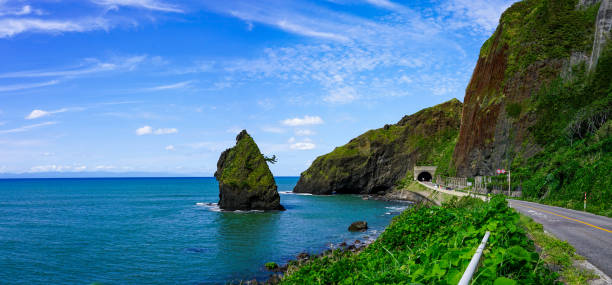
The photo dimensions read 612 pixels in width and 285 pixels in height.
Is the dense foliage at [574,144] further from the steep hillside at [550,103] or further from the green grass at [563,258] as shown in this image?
the green grass at [563,258]

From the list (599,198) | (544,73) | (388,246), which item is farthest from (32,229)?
(544,73)

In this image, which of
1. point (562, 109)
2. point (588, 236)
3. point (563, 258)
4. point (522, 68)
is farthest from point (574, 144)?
point (563, 258)

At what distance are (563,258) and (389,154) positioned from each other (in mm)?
99915

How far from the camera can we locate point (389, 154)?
352 ft

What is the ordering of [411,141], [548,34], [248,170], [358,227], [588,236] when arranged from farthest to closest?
1. [411,141]
2. [248,170]
3. [548,34]
4. [358,227]
5. [588,236]

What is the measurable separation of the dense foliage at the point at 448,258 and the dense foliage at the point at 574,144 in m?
14.5

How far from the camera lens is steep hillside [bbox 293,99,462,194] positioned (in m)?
105

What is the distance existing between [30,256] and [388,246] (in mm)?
31475

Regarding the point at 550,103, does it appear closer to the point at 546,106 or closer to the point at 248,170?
the point at 546,106

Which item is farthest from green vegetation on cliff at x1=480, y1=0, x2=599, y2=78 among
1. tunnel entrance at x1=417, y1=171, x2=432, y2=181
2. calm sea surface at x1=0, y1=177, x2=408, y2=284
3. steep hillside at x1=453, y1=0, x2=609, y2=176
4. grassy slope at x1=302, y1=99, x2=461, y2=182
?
tunnel entrance at x1=417, y1=171, x2=432, y2=181

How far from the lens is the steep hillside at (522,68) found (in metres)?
47.7

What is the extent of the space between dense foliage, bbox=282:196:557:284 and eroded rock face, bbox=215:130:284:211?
144 feet

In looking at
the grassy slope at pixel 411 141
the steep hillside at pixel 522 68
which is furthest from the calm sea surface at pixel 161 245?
the grassy slope at pixel 411 141

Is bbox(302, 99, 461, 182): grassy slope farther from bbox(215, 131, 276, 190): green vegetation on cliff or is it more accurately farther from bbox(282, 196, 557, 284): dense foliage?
bbox(282, 196, 557, 284): dense foliage
